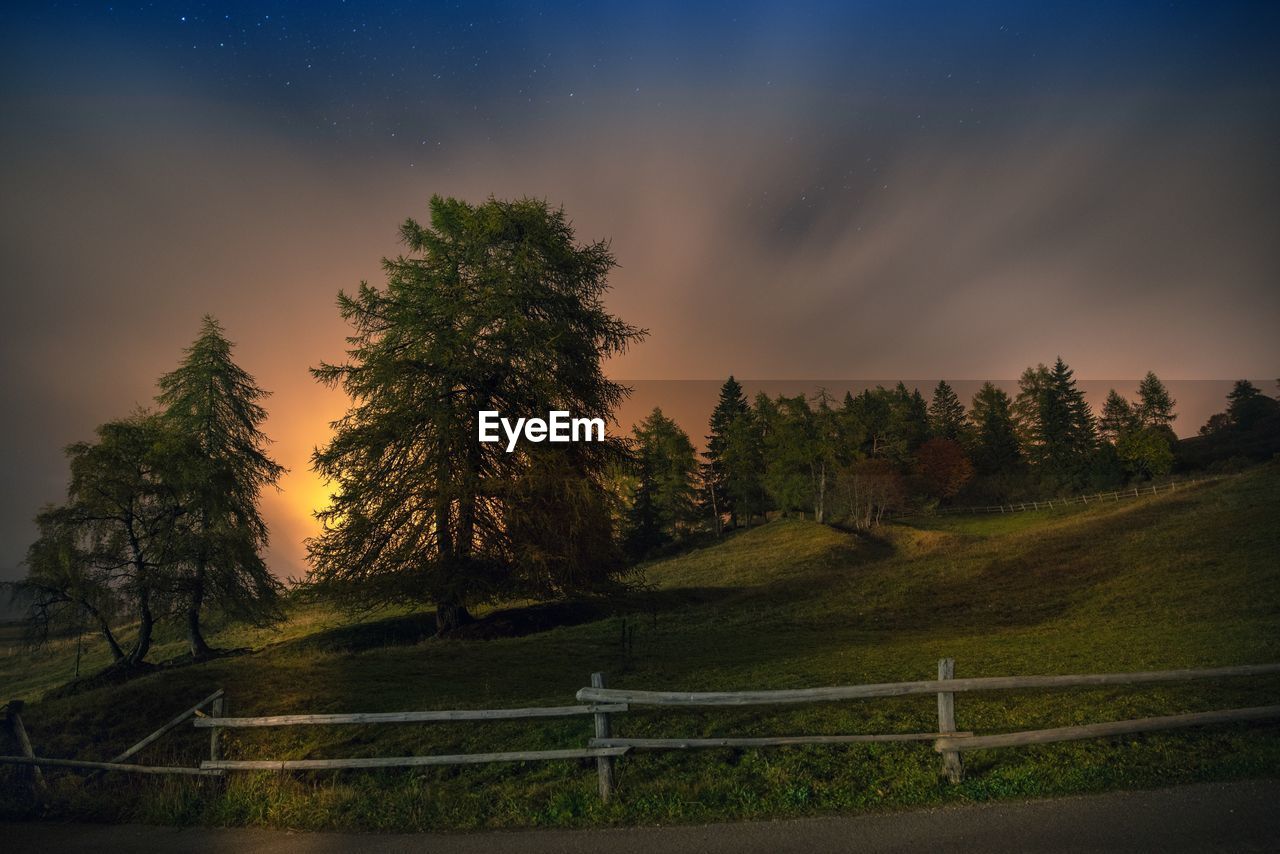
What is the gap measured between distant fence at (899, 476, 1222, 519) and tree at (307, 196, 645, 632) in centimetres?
6135

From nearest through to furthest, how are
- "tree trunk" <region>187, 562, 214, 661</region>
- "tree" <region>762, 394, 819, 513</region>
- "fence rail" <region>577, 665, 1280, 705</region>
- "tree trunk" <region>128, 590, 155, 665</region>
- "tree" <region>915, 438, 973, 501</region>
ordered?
"fence rail" <region>577, 665, 1280, 705</region> → "tree trunk" <region>128, 590, 155, 665</region> → "tree trunk" <region>187, 562, 214, 661</region> → "tree" <region>762, 394, 819, 513</region> → "tree" <region>915, 438, 973, 501</region>

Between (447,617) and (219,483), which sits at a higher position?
(219,483)

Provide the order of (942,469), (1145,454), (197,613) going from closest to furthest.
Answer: (197,613)
(1145,454)
(942,469)

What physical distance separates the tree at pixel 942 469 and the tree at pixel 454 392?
68.4 m

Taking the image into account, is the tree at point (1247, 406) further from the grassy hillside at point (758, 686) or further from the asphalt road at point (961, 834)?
the asphalt road at point (961, 834)

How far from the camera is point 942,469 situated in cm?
8181

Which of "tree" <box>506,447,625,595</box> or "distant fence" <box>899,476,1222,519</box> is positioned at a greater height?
"tree" <box>506,447,625,595</box>

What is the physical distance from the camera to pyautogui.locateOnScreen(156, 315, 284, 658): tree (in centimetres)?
2534

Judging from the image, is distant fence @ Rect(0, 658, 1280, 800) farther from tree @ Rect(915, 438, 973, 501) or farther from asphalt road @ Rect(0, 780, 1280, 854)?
tree @ Rect(915, 438, 973, 501)

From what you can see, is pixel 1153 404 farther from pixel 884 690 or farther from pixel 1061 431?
pixel 884 690

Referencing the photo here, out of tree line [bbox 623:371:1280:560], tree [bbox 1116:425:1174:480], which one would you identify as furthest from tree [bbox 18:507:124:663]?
tree [bbox 1116:425:1174:480]

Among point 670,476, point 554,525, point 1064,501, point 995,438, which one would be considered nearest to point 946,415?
point 995,438

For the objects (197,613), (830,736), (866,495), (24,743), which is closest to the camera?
(830,736)

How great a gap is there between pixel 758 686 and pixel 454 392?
1537 cm
